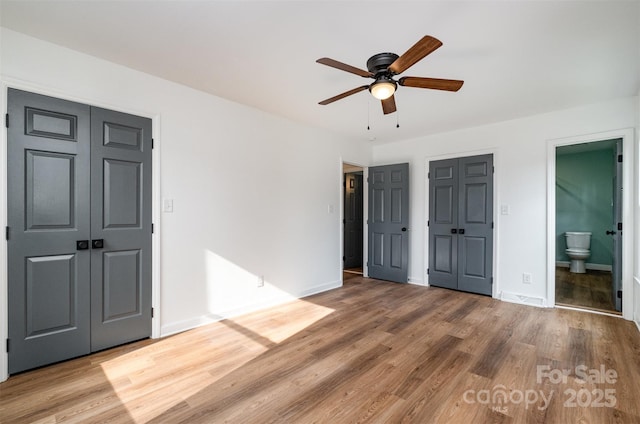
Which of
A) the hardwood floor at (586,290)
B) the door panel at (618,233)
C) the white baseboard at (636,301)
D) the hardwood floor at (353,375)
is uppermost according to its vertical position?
the door panel at (618,233)

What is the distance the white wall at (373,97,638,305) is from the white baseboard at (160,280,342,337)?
2.66 metres

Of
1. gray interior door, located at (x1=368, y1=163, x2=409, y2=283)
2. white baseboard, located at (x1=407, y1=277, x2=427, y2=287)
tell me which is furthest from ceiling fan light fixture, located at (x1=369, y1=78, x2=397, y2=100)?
white baseboard, located at (x1=407, y1=277, x2=427, y2=287)

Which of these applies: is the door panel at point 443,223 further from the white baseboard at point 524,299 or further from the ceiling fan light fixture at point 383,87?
the ceiling fan light fixture at point 383,87

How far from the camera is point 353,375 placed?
7.08 feet

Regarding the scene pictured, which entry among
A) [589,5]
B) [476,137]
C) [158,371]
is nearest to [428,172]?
[476,137]

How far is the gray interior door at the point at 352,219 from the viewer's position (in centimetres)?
612

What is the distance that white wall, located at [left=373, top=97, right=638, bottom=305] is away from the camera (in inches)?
140

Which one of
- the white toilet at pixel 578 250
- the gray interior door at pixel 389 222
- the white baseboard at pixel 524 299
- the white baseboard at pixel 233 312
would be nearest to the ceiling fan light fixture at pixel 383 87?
the white baseboard at pixel 233 312

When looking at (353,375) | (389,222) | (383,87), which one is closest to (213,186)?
(383,87)

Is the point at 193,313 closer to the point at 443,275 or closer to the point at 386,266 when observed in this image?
the point at 386,266

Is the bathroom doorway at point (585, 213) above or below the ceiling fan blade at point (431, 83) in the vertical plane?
below

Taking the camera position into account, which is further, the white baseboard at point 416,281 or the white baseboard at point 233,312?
the white baseboard at point 416,281

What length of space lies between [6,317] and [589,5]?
175 inches

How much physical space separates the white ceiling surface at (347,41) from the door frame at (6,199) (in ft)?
1.29
